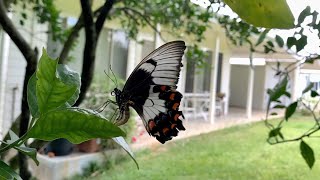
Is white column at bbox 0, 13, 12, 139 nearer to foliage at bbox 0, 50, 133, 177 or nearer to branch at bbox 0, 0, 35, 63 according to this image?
branch at bbox 0, 0, 35, 63

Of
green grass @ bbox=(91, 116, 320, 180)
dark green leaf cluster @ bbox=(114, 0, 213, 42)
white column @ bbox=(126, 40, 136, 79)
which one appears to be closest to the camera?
→ dark green leaf cluster @ bbox=(114, 0, 213, 42)

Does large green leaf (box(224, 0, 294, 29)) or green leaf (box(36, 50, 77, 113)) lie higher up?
large green leaf (box(224, 0, 294, 29))

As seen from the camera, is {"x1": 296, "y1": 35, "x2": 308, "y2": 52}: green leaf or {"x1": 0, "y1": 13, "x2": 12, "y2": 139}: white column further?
{"x1": 0, "y1": 13, "x2": 12, "y2": 139}: white column

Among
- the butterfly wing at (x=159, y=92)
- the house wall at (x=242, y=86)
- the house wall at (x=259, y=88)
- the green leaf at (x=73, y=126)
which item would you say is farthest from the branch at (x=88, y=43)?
the house wall at (x=259, y=88)

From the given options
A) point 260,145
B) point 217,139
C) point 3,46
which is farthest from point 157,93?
point 217,139

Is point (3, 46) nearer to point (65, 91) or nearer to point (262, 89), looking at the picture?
point (65, 91)

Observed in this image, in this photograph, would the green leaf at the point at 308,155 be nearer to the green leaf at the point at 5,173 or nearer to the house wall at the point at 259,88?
the green leaf at the point at 5,173

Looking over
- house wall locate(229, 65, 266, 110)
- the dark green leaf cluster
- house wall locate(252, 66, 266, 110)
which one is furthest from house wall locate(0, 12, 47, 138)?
house wall locate(252, 66, 266, 110)
